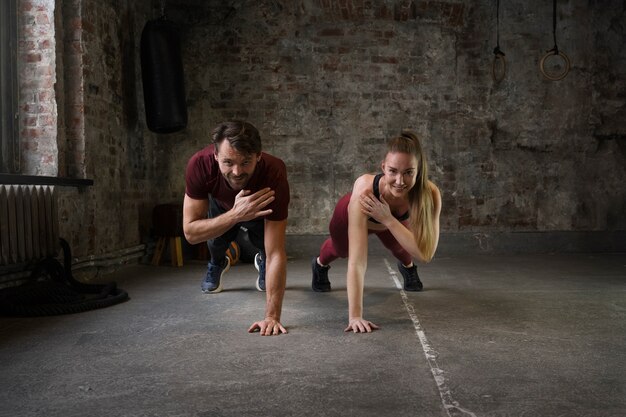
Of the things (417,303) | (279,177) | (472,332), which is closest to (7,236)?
(279,177)

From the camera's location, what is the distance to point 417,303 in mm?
3777

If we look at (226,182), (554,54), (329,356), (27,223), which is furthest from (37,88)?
(554,54)

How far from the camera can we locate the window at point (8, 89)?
4.47m

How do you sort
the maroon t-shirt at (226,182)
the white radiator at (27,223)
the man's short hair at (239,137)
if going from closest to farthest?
1. the man's short hair at (239,137)
2. the maroon t-shirt at (226,182)
3. the white radiator at (27,223)

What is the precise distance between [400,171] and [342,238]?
44.0 inches

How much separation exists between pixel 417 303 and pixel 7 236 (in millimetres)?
2928

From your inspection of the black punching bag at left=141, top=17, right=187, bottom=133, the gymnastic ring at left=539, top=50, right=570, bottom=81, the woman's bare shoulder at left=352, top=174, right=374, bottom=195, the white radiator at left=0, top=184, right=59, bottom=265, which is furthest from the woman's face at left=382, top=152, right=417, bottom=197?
the gymnastic ring at left=539, top=50, right=570, bottom=81

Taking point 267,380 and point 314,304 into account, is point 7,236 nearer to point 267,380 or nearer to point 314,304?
point 314,304

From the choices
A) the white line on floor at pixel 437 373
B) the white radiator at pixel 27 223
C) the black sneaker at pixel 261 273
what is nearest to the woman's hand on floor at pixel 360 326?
the white line on floor at pixel 437 373

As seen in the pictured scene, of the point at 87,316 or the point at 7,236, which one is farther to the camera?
the point at 7,236

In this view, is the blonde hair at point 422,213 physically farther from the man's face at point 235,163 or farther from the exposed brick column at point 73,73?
the exposed brick column at point 73,73

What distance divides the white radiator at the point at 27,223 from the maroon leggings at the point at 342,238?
2191 mm

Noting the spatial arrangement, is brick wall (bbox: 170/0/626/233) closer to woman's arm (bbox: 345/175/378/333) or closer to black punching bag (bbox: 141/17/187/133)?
black punching bag (bbox: 141/17/187/133)

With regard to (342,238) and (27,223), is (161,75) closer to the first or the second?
(27,223)
